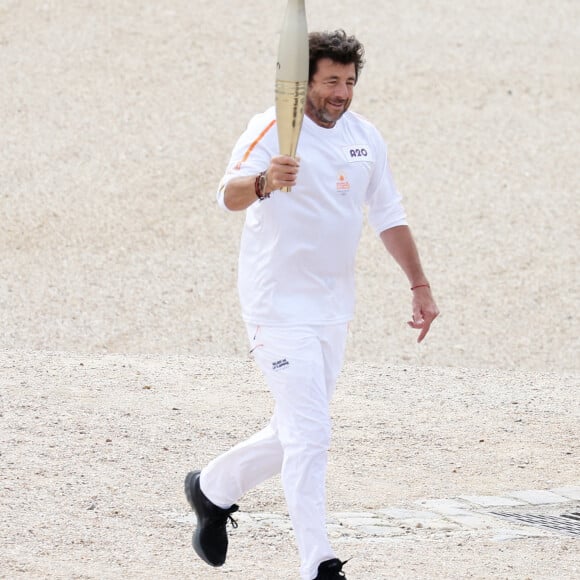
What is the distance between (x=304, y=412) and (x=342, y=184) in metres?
0.96

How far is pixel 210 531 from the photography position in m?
5.88

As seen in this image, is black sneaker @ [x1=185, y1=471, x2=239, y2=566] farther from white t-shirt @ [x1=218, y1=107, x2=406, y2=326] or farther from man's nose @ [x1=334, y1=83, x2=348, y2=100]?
man's nose @ [x1=334, y1=83, x2=348, y2=100]

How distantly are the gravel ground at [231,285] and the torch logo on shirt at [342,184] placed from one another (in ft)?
5.84

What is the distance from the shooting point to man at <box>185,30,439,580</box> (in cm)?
523

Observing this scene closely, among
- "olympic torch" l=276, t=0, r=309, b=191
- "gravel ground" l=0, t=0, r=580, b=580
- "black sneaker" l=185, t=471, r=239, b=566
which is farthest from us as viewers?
"gravel ground" l=0, t=0, r=580, b=580

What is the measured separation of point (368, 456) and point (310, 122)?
3440 mm

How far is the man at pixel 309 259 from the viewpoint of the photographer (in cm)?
523

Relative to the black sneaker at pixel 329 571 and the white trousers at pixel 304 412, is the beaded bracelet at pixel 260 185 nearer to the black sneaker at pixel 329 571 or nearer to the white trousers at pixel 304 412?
the white trousers at pixel 304 412

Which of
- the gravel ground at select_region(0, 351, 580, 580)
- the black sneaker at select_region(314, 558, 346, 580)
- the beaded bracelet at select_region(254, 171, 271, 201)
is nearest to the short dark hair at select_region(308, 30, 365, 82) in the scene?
the beaded bracelet at select_region(254, 171, 271, 201)

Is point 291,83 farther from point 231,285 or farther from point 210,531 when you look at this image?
point 231,285

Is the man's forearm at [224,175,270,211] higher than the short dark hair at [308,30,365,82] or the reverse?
the reverse

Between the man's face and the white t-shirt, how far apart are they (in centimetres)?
8

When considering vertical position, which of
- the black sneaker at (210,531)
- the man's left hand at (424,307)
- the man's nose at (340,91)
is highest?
the man's nose at (340,91)

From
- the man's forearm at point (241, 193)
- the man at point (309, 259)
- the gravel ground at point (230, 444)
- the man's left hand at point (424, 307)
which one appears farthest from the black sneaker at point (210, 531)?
the man's forearm at point (241, 193)
